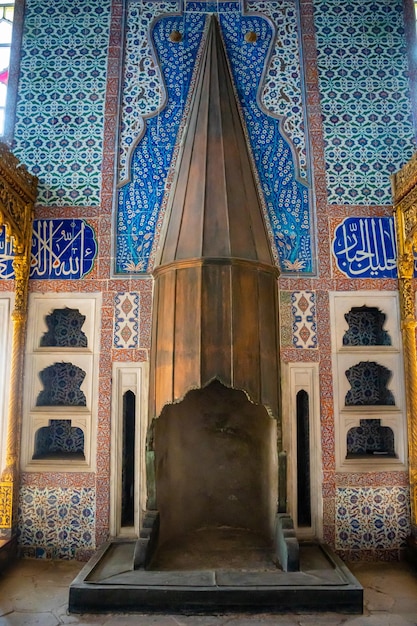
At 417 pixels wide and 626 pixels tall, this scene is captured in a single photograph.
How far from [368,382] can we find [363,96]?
8.25 ft

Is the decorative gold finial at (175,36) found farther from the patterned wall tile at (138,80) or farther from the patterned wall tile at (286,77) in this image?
the patterned wall tile at (286,77)

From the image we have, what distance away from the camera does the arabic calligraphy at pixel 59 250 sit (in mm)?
3988

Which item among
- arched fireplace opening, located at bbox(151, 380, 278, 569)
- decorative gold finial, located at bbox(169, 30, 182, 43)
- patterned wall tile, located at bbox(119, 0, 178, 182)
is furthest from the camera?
decorative gold finial, located at bbox(169, 30, 182, 43)

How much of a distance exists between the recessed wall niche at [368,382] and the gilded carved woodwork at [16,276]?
2.50m

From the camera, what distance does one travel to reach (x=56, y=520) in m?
3.73

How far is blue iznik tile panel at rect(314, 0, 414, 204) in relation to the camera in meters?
4.13

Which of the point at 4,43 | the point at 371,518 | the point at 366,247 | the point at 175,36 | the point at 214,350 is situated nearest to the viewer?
the point at 214,350

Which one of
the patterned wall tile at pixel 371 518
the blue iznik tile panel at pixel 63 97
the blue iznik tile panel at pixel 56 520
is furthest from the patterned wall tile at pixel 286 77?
the blue iznik tile panel at pixel 56 520

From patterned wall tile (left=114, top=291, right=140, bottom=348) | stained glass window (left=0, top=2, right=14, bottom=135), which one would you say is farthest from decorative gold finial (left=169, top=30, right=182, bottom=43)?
patterned wall tile (left=114, top=291, right=140, bottom=348)

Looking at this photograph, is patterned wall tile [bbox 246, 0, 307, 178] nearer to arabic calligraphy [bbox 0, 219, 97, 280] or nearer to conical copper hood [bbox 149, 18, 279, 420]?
conical copper hood [bbox 149, 18, 279, 420]

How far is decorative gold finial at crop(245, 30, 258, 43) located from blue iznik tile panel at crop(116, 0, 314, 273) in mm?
49

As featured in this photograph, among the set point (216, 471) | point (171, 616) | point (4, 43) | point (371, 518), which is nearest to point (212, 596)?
point (171, 616)

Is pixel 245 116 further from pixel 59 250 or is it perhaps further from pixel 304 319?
pixel 59 250

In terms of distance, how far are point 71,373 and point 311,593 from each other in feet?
8.00
